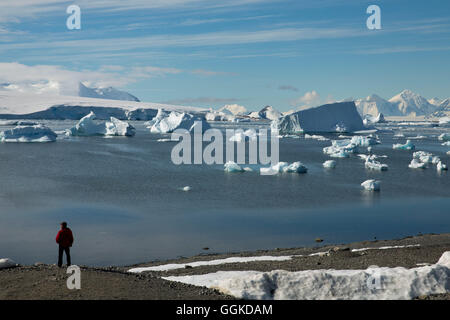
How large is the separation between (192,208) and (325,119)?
2229 inches

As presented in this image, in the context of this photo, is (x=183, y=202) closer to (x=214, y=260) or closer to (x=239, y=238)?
(x=239, y=238)

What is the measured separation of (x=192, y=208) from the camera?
80.0 feet

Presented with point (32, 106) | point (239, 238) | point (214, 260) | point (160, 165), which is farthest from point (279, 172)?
point (32, 106)

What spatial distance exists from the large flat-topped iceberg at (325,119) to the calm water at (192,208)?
115ft

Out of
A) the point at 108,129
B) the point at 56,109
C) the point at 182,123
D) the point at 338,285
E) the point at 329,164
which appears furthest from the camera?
the point at 56,109

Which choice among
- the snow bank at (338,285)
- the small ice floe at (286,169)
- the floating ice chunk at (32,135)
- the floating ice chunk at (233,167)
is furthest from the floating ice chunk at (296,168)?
the floating ice chunk at (32,135)

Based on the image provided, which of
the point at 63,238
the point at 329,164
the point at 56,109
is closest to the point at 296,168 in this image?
the point at 329,164

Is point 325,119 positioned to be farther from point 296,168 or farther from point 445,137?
point 296,168

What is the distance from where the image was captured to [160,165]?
4156 cm

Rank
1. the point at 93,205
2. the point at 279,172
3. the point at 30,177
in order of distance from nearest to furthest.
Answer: the point at 93,205 < the point at 30,177 < the point at 279,172

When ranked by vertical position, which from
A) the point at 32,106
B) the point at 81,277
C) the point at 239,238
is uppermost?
the point at 32,106

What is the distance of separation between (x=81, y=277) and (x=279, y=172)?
29.5 metres

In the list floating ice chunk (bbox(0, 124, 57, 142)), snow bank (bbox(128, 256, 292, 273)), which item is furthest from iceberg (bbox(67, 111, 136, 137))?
snow bank (bbox(128, 256, 292, 273))

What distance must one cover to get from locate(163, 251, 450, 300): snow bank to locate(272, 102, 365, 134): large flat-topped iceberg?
222 feet
